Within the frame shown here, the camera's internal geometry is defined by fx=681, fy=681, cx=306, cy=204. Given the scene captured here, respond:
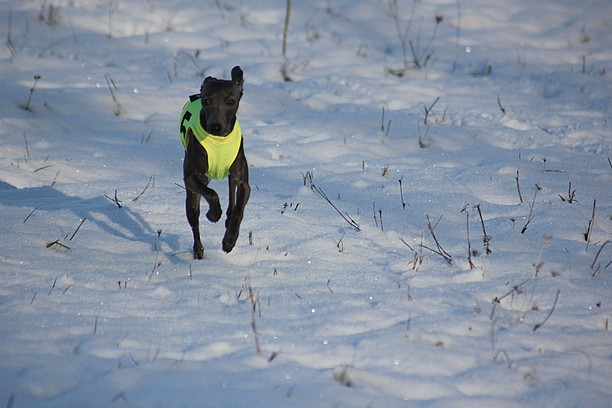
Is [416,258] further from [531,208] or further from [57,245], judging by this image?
[57,245]

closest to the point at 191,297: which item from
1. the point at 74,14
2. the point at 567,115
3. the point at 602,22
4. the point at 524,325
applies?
the point at 524,325

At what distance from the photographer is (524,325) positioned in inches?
146

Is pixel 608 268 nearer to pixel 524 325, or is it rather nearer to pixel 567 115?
pixel 524 325

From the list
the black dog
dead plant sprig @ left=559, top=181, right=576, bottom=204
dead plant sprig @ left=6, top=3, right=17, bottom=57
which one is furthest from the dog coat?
dead plant sprig @ left=6, top=3, right=17, bottom=57

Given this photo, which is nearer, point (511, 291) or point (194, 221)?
point (511, 291)

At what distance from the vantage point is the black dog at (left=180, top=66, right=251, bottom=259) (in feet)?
14.6

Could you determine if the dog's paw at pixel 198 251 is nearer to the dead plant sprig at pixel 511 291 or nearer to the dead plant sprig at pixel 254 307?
the dead plant sprig at pixel 254 307

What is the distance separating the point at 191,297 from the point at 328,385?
3.96 feet

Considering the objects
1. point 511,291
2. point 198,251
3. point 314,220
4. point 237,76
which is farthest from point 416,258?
point 237,76

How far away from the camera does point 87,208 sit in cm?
529

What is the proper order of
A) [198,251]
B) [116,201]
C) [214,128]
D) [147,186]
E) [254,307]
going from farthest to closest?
[147,186] → [116,201] → [198,251] → [214,128] → [254,307]

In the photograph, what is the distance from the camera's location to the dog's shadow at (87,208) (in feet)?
16.4

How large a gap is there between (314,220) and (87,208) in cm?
177

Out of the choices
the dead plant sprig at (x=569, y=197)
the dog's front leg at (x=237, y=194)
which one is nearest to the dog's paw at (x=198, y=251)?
the dog's front leg at (x=237, y=194)
